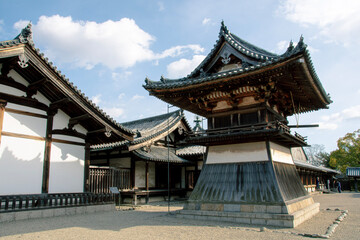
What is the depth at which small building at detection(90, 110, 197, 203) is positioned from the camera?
61.4ft

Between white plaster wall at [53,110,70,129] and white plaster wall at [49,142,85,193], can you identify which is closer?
white plaster wall at [49,142,85,193]

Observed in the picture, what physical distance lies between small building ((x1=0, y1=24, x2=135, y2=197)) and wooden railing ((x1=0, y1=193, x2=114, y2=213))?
397 mm

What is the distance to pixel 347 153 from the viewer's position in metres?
46.8

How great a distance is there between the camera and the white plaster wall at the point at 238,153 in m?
11.6

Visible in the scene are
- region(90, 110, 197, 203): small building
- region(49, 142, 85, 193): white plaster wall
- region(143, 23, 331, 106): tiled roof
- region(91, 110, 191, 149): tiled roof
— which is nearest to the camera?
region(143, 23, 331, 106): tiled roof

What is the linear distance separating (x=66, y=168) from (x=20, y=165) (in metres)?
2.31

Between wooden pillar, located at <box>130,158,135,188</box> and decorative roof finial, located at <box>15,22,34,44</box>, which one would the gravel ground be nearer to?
decorative roof finial, located at <box>15,22,34,44</box>

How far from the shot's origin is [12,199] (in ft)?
→ 33.4

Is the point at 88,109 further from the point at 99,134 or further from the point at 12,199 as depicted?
the point at 12,199

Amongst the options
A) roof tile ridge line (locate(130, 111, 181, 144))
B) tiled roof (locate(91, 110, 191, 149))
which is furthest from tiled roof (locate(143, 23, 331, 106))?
roof tile ridge line (locate(130, 111, 181, 144))

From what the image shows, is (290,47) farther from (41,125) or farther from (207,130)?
(41,125)

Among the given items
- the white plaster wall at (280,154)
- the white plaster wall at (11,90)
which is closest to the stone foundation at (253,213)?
the white plaster wall at (280,154)

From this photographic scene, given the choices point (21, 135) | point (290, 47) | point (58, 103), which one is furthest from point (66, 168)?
point (290, 47)

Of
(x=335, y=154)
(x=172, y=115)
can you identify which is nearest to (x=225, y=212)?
(x=172, y=115)
